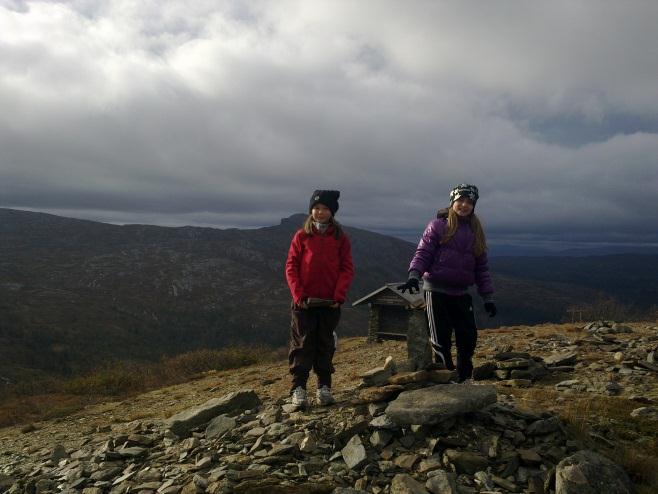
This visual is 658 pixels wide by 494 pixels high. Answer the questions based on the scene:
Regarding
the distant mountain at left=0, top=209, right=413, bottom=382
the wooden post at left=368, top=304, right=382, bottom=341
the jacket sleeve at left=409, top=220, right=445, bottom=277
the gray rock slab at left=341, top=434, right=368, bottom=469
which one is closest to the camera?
the gray rock slab at left=341, top=434, right=368, bottom=469

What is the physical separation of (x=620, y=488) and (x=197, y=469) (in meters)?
4.67

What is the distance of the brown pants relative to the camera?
6555mm

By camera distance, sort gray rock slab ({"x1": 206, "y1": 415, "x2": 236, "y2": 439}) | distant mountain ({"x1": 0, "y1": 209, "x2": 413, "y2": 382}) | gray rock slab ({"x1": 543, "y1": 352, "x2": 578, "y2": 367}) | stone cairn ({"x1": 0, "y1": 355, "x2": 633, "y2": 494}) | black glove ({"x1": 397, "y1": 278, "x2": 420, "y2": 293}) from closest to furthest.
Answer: stone cairn ({"x1": 0, "y1": 355, "x2": 633, "y2": 494}) < black glove ({"x1": 397, "y1": 278, "x2": 420, "y2": 293}) < gray rock slab ({"x1": 206, "y1": 415, "x2": 236, "y2": 439}) < gray rock slab ({"x1": 543, "y1": 352, "x2": 578, "y2": 367}) < distant mountain ({"x1": 0, "y1": 209, "x2": 413, "y2": 382})

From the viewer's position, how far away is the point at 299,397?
6.47 m

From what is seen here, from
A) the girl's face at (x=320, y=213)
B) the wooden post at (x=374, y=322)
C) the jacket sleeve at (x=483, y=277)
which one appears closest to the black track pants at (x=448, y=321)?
the jacket sleeve at (x=483, y=277)

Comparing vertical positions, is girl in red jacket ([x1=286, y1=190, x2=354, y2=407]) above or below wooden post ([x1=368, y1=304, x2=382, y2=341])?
above

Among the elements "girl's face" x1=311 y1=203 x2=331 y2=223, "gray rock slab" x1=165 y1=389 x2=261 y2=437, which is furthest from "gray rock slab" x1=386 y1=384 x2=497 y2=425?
"gray rock slab" x1=165 y1=389 x2=261 y2=437

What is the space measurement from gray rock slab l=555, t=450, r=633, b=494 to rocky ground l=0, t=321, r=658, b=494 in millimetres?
12

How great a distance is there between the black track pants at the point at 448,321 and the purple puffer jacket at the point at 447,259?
0.53 feet

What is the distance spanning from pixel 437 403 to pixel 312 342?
85.4 inches

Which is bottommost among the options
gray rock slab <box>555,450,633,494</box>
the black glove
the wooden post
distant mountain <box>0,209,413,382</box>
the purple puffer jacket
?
distant mountain <box>0,209,413,382</box>

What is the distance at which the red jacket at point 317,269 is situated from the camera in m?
6.46

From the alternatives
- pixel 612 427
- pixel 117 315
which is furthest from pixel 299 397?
pixel 117 315

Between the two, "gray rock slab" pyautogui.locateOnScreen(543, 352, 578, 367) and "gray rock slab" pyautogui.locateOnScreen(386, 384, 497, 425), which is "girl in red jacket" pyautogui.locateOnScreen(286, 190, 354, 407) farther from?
"gray rock slab" pyautogui.locateOnScreen(543, 352, 578, 367)
